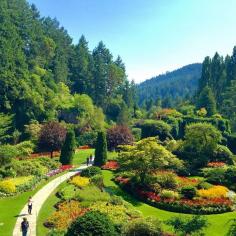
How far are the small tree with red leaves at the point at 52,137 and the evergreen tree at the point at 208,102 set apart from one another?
139 ft

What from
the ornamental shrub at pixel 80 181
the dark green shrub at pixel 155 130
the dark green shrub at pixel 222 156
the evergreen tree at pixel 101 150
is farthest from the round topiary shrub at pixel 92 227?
the dark green shrub at pixel 155 130

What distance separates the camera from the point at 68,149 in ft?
174

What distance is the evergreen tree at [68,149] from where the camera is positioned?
52819mm

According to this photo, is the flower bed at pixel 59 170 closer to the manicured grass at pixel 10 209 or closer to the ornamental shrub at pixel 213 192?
the manicured grass at pixel 10 209

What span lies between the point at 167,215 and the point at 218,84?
71.4 m

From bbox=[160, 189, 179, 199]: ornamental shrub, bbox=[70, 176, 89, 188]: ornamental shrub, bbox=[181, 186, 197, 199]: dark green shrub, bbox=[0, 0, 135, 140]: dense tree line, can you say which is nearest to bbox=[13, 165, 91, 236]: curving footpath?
bbox=[70, 176, 89, 188]: ornamental shrub

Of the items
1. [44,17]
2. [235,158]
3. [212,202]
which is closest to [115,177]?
[212,202]

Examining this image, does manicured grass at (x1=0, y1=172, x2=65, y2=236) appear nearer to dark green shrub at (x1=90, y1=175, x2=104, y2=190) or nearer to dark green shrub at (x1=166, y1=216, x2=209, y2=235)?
dark green shrub at (x1=90, y1=175, x2=104, y2=190)

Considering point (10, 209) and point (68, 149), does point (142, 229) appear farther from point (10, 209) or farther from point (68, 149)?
point (68, 149)

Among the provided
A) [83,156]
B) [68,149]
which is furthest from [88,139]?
Answer: [68,149]

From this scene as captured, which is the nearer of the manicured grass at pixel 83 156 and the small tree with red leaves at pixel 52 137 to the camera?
the small tree with red leaves at pixel 52 137

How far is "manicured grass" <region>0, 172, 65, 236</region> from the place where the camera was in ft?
95.3

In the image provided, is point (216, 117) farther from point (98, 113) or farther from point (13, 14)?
point (13, 14)

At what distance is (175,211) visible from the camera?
36469mm
